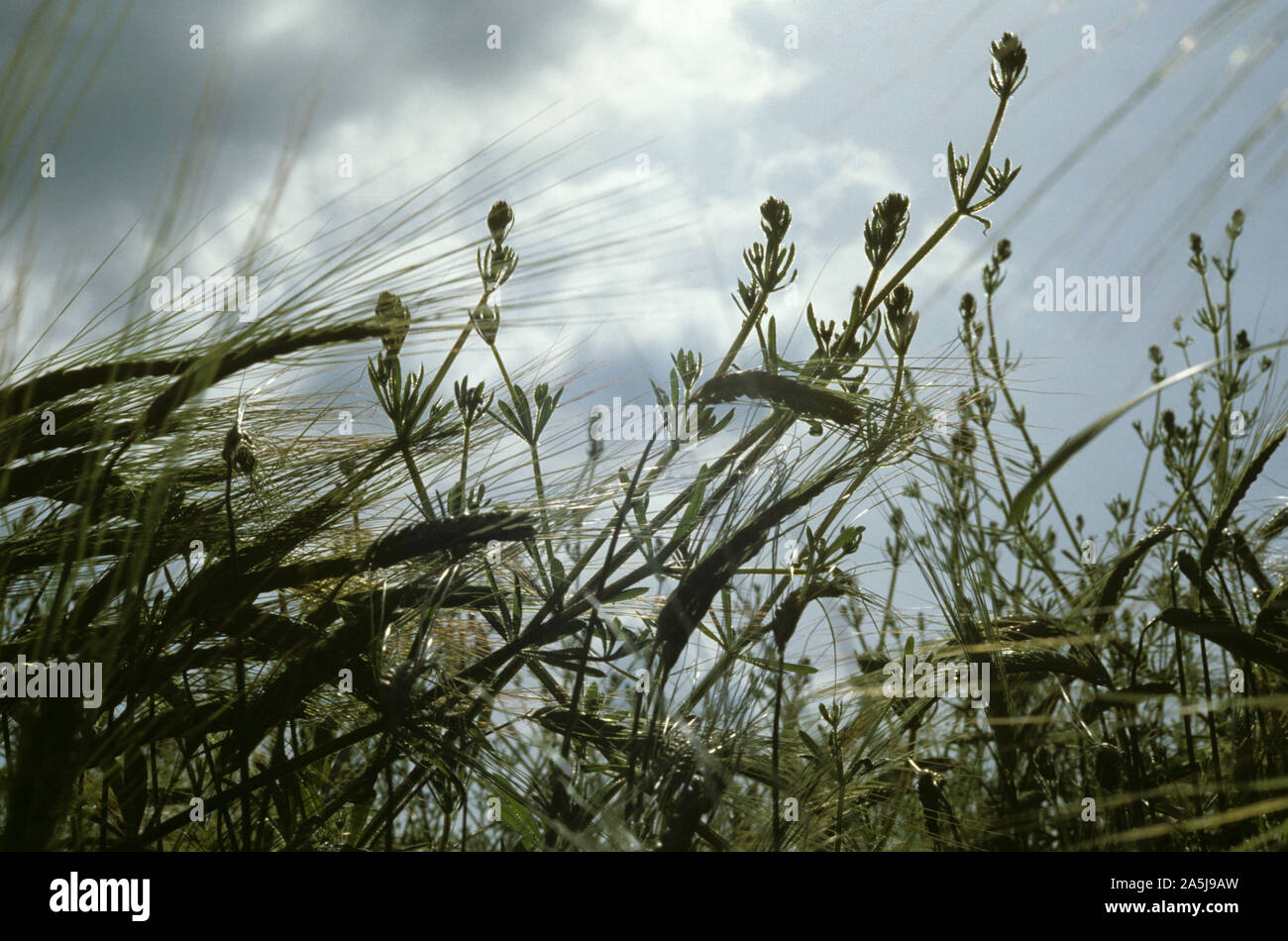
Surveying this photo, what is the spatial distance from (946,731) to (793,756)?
1.68 feet

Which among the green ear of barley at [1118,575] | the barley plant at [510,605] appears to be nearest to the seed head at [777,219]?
the barley plant at [510,605]

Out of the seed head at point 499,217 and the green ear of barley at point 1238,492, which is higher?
the seed head at point 499,217

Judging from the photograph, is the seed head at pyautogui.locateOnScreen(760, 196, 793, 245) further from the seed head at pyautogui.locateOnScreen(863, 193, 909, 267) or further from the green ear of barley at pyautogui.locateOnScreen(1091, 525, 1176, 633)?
the green ear of barley at pyautogui.locateOnScreen(1091, 525, 1176, 633)

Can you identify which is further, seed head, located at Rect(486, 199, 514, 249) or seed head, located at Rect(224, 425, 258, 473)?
seed head, located at Rect(486, 199, 514, 249)

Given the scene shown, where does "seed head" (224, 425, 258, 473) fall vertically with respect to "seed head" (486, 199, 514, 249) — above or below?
below

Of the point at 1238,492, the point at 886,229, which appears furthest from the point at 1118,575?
the point at 886,229

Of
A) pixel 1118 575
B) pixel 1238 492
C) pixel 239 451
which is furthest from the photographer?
pixel 1118 575

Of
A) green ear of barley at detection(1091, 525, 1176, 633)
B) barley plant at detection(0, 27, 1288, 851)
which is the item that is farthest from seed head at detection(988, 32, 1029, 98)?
green ear of barley at detection(1091, 525, 1176, 633)

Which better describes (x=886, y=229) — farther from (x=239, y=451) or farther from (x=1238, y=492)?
(x=239, y=451)

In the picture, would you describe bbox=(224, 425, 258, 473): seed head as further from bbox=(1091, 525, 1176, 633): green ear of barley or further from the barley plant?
bbox=(1091, 525, 1176, 633): green ear of barley

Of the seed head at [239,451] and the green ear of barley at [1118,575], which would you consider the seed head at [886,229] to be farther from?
the seed head at [239,451]

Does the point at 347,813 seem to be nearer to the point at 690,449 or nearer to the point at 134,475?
the point at 134,475

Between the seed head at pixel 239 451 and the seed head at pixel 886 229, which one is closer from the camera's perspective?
the seed head at pixel 239 451

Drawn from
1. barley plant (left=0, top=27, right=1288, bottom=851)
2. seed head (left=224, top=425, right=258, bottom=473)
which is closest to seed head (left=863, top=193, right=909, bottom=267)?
barley plant (left=0, top=27, right=1288, bottom=851)
